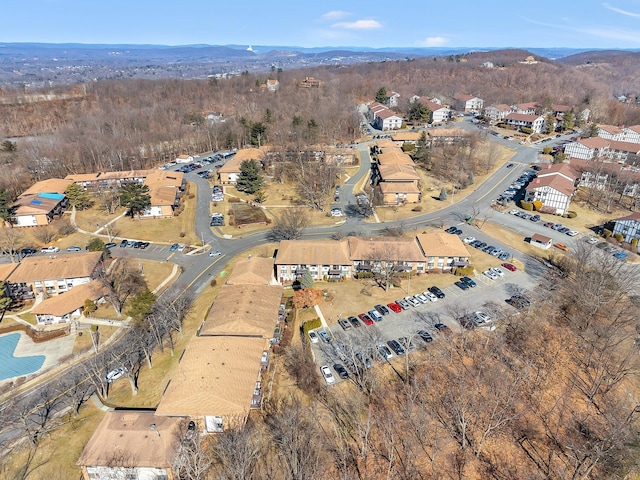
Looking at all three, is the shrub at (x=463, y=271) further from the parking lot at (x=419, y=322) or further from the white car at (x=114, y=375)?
the white car at (x=114, y=375)

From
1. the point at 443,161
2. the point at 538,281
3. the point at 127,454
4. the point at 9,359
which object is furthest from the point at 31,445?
the point at 443,161

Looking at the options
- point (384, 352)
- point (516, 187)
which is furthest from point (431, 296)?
point (516, 187)

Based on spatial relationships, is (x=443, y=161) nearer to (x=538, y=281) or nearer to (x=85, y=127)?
(x=538, y=281)

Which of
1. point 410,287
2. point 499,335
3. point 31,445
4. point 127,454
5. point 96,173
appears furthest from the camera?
point 96,173

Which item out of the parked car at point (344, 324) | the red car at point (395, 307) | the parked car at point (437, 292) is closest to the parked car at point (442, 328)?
the red car at point (395, 307)

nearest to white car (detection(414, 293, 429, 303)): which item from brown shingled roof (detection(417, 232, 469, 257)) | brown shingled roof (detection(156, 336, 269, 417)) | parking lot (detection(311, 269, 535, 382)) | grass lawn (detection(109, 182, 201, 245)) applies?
parking lot (detection(311, 269, 535, 382))

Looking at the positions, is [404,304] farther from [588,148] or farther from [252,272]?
[588,148]
